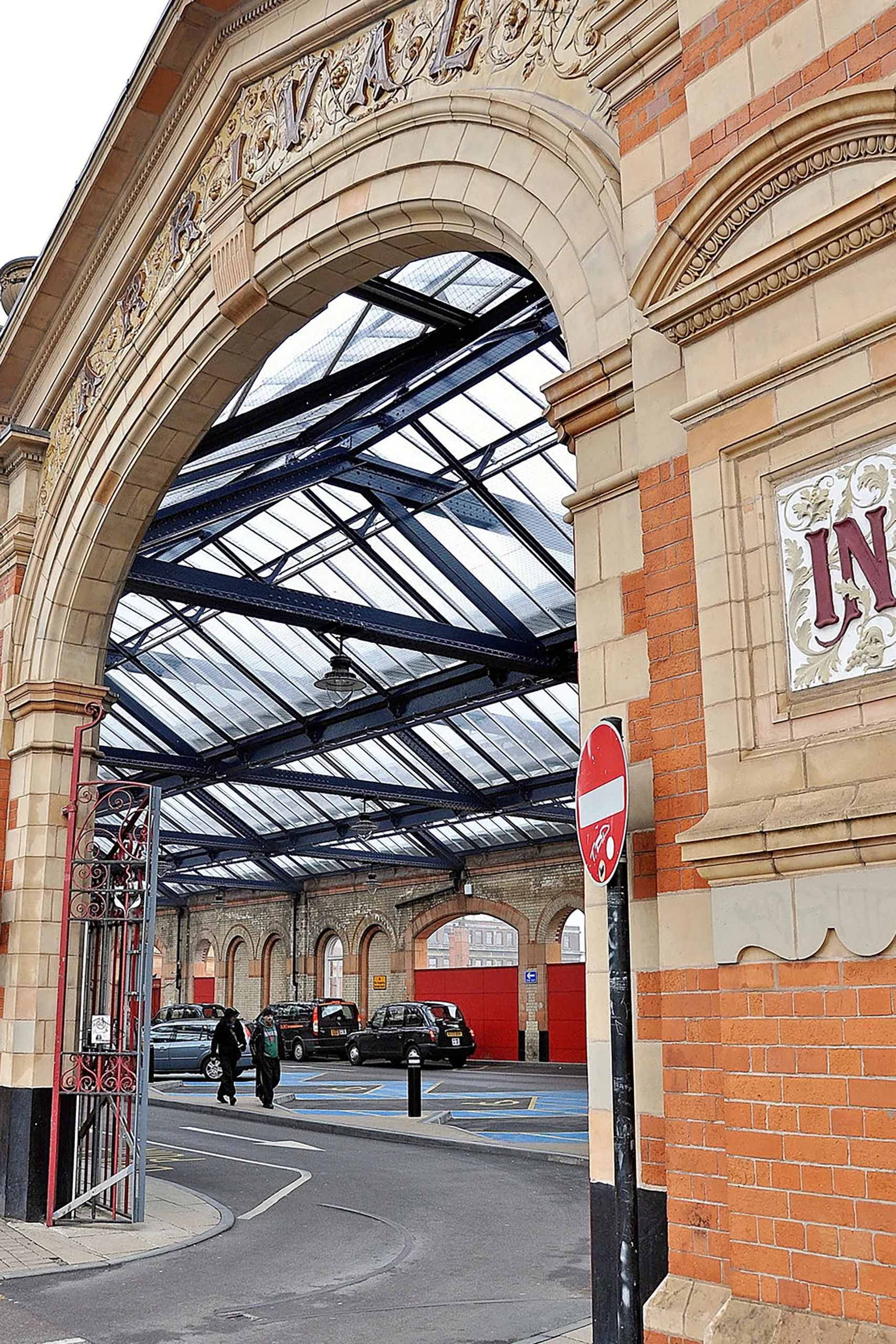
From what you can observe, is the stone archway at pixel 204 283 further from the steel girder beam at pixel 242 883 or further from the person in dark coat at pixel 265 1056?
the steel girder beam at pixel 242 883

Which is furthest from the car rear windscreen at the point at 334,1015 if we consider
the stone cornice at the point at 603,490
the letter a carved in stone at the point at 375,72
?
the stone cornice at the point at 603,490

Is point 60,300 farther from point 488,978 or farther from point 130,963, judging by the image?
point 488,978

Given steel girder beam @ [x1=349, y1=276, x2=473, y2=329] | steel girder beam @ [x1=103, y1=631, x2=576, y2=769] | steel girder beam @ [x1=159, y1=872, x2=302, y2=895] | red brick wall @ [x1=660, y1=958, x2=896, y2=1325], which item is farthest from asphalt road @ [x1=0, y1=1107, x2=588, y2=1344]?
steel girder beam @ [x1=159, y1=872, x2=302, y2=895]

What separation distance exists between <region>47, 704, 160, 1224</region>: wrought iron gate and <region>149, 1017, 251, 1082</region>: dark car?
19421mm

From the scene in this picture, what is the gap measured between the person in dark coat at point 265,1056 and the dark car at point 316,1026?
14154mm

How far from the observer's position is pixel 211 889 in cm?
4466

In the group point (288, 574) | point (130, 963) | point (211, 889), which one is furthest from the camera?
point (211, 889)

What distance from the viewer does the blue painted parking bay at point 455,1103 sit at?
639 inches

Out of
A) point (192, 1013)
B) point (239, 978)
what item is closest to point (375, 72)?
point (192, 1013)

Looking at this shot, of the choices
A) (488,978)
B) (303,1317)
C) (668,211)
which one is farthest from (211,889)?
(668,211)

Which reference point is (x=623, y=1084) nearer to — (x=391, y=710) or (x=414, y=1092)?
(x=414, y=1092)

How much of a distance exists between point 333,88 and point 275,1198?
363 inches

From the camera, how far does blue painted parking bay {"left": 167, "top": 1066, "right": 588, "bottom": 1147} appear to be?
16.2 meters

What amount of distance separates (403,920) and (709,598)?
33.8 m
